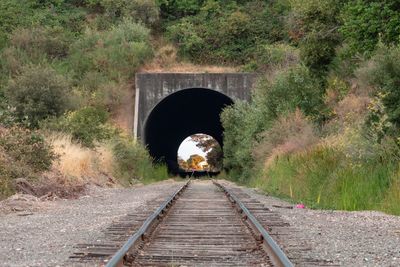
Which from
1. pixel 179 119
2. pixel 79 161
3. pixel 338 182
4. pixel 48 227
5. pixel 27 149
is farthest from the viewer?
pixel 179 119

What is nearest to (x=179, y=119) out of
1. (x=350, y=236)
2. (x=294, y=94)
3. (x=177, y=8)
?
(x=177, y=8)

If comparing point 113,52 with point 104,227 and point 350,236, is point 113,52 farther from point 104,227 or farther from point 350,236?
point 350,236

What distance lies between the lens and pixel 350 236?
762 cm

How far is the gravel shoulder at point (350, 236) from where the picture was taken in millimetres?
6000

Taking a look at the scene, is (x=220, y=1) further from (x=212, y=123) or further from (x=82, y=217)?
(x=82, y=217)

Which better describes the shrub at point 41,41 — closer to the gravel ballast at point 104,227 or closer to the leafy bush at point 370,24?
the leafy bush at point 370,24

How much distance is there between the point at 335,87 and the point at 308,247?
17779mm

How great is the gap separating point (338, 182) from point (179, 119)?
3227cm

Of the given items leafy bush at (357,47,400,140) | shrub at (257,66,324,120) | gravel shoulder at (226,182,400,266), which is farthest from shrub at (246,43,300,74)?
gravel shoulder at (226,182,400,266)

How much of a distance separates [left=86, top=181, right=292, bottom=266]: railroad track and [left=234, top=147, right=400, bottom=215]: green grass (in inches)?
109

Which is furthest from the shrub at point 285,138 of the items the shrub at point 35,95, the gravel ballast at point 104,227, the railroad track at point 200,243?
the railroad track at point 200,243

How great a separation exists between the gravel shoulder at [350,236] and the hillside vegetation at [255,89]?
1253 millimetres

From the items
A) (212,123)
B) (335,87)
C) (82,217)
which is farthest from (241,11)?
(82,217)

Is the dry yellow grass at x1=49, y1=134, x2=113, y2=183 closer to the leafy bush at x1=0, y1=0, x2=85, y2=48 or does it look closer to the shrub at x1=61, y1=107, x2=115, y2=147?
the shrub at x1=61, y1=107, x2=115, y2=147
